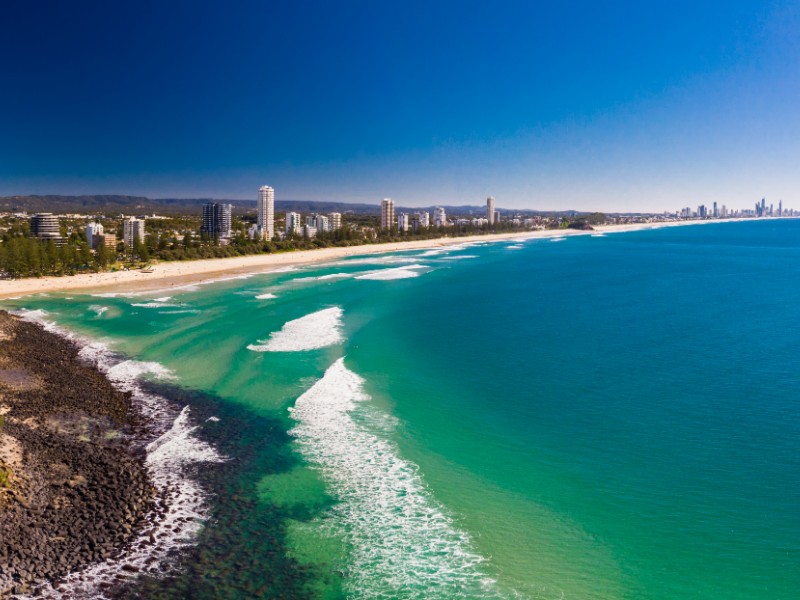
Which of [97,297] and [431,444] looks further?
[97,297]

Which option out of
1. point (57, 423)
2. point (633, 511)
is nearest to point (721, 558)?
point (633, 511)

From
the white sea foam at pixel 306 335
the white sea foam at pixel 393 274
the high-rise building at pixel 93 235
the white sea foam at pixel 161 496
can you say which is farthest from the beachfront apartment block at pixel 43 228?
the white sea foam at pixel 161 496

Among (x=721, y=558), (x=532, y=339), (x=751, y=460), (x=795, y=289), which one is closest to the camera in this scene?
(x=721, y=558)

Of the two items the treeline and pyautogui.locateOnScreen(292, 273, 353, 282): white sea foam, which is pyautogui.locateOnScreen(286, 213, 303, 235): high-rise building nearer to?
pyautogui.locateOnScreen(292, 273, 353, 282): white sea foam

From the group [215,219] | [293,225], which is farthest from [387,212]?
[215,219]

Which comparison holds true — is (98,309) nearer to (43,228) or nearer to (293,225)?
(43,228)

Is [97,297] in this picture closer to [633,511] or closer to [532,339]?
[532,339]

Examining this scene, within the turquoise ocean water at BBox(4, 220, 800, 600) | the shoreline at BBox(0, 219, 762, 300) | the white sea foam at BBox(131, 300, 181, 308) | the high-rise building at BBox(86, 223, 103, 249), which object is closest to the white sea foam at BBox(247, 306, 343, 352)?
the turquoise ocean water at BBox(4, 220, 800, 600)
